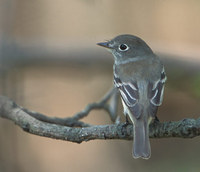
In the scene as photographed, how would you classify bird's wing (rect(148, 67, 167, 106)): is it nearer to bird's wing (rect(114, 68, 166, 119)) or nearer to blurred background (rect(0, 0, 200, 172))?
bird's wing (rect(114, 68, 166, 119))

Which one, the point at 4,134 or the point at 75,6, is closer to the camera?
the point at 4,134

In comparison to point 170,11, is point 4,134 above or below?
below

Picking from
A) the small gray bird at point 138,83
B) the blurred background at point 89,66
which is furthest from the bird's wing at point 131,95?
the blurred background at point 89,66

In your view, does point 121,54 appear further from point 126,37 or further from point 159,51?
point 159,51

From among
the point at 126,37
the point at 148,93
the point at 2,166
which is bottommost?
the point at 2,166

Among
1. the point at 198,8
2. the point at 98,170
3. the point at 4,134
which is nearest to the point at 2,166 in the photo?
the point at 4,134

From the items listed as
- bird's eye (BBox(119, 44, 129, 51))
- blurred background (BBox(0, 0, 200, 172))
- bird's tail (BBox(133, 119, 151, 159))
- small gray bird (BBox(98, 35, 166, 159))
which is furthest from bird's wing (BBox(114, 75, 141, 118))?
blurred background (BBox(0, 0, 200, 172))
